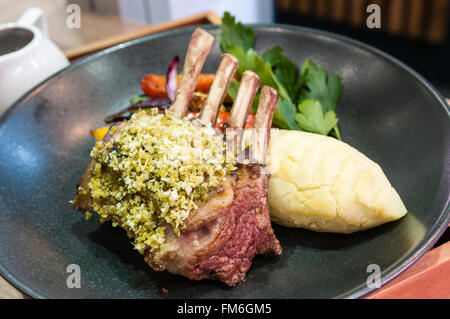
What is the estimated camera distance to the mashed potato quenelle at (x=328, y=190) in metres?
1.48

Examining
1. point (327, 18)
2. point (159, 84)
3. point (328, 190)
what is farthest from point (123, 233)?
point (327, 18)

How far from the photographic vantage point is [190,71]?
1.81m

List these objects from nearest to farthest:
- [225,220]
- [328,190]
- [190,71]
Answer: [225,220]
[328,190]
[190,71]

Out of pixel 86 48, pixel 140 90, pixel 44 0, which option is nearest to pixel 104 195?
pixel 140 90

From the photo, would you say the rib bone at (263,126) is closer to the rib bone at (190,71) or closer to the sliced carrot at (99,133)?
the rib bone at (190,71)

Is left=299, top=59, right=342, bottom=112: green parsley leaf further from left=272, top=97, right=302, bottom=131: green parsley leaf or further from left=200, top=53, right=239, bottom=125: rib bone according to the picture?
left=200, top=53, right=239, bottom=125: rib bone

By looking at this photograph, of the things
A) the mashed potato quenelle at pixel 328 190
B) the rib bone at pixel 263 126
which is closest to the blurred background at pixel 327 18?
the rib bone at pixel 263 126

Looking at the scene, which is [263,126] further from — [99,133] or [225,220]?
[99,133]

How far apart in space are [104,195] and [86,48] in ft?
4.46

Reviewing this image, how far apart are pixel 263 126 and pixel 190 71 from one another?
0.40 meters

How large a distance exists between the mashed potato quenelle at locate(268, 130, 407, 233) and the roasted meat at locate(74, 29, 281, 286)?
0.12 m

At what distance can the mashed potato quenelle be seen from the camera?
58.1 inches

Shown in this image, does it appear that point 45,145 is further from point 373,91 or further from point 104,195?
point 373,91

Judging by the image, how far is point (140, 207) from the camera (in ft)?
4.65
